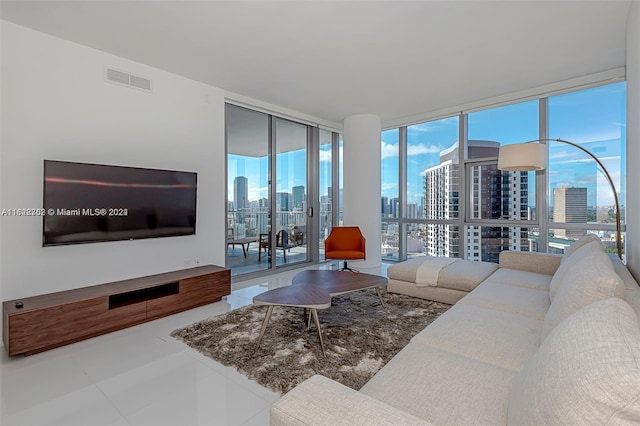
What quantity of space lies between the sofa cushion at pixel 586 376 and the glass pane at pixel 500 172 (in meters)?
4.24

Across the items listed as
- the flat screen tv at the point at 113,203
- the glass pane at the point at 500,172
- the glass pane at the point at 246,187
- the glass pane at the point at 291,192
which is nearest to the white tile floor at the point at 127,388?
the flat screen tv at the point at 113,203

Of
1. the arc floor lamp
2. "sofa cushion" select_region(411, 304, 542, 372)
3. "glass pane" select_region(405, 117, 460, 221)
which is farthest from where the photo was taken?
"glass pane" select_region(405, 117, 460, 221)

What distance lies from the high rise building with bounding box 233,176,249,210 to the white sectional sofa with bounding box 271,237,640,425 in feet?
11.5

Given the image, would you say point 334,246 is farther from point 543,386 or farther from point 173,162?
point 543,386

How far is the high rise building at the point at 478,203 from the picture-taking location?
482cm

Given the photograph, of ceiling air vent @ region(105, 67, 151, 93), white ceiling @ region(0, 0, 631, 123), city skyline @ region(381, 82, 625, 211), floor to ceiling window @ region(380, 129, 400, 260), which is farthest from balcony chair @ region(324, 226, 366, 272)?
ceiling air vent @ region(105, 67, 151, 93)

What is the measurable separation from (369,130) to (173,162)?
11.1 feet

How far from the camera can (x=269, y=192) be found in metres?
5.21

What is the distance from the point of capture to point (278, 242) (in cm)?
541

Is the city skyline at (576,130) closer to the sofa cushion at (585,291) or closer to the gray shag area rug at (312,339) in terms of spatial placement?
the gray shag area rug at (312,339)

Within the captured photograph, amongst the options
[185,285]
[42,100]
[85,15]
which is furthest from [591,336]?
[42,100]

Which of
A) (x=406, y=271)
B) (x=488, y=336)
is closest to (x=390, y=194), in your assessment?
(x=406, y=271)

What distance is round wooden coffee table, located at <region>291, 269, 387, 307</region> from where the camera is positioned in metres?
2.90

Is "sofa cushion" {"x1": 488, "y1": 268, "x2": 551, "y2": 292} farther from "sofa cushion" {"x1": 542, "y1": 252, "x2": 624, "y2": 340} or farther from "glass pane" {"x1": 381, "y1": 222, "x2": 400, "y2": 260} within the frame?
"glass pane" {"x1": 381, "y1": 222, "x2": 400, "y2": 260}
